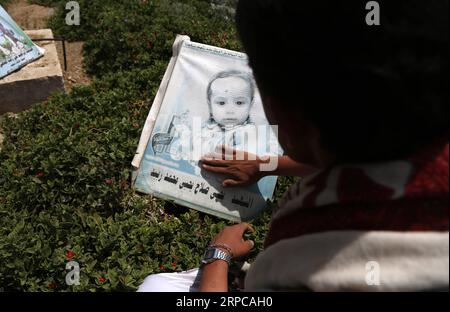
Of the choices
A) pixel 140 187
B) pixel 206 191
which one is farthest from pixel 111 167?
pixel 206 191

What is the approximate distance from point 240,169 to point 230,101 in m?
0.54

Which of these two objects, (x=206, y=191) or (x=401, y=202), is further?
(x=206, y=191)

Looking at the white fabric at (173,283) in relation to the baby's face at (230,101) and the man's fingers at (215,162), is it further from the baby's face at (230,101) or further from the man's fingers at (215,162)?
the baby's face at (230,101)

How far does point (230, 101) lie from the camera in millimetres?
3096

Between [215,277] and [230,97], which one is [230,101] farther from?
[215,277]

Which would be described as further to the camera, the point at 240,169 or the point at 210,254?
the point at 240,169


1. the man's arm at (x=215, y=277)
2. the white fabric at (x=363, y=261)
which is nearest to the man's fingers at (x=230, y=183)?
the man's arm at (x=215, y=277)

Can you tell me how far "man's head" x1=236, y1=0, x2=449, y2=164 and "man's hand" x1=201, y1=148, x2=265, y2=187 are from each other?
5.28 ft

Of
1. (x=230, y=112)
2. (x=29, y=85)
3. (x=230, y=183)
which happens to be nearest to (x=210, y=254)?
(x=230, y=183)

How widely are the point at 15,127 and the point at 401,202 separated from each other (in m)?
2.98

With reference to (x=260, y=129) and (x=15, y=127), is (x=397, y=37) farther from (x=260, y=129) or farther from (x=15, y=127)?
(x=15, y=127)

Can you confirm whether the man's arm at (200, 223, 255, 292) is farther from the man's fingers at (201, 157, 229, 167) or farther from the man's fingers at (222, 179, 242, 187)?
the man's fingers at (201, 157, 229, 167)

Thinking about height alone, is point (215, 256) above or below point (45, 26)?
Answer: below
